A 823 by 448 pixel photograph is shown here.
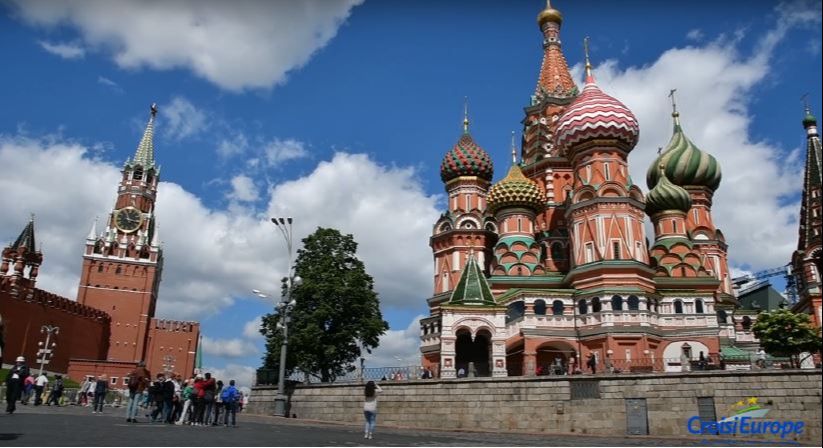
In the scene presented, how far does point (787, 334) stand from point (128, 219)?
73.4 m

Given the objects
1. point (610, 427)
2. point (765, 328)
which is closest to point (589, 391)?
point (610, 427)

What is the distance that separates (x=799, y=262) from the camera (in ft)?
160

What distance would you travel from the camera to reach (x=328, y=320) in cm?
3212

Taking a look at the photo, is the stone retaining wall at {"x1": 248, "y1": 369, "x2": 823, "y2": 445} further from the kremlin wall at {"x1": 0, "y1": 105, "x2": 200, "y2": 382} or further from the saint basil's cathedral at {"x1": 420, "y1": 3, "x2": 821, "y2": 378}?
the kremlin wall at {"x1": 0, "y1": 105, "x2": 200, "y2": 382}

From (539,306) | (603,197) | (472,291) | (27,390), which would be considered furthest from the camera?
(603,197)

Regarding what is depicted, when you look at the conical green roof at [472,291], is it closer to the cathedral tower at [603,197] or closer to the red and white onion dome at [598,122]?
the cathedral tower at [603,197]

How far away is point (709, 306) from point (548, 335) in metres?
8.71

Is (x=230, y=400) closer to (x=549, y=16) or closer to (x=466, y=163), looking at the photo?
(x=466, y=163)

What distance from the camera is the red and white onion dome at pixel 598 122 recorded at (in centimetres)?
3650

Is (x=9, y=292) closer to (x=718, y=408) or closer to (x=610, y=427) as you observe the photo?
(x=610, y=427)

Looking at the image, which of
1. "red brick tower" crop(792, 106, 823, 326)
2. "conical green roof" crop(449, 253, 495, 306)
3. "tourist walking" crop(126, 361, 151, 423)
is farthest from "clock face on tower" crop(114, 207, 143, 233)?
"red brick tower" crop(792, 106, 823, 326)

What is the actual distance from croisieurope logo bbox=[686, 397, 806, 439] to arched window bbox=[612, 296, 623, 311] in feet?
38.5

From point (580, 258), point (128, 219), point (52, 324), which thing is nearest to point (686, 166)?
point (580, 258)

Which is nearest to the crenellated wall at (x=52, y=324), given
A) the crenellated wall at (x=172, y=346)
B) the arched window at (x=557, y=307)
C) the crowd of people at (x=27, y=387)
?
the crenellated wall at (x=172, y=346)
